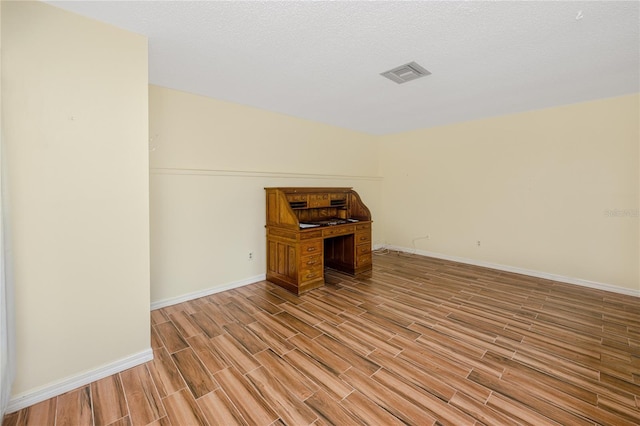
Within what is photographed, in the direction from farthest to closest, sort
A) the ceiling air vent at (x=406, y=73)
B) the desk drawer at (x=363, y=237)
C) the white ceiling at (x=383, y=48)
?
the desk drawer at (x=363, y=237), the ceiling air vent at (x=406, y=73), the white ceiling at (x=383, y=48)

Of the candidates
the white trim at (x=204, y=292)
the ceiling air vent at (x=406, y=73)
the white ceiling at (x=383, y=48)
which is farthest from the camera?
the white trim at (x=204, y=292)

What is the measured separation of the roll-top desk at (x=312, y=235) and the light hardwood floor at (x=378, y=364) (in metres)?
0.40

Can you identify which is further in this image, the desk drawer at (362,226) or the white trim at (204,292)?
the desk drawer at (362,226)

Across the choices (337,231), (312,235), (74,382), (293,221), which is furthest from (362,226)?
(74,382)

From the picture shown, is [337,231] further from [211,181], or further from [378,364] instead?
[378,364]

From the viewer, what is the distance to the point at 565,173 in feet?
12.8

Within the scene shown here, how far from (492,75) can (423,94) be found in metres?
0.78

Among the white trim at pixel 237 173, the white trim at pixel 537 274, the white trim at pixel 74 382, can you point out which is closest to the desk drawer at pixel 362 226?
the white trim at pixel 237 173

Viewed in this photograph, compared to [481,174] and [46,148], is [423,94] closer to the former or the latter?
[481,174]

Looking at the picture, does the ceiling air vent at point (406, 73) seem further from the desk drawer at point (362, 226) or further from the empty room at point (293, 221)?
the desk drawer at point (362, 226)

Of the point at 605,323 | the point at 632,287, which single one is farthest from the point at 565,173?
the point at 605,323

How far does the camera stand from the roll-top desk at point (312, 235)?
354cm

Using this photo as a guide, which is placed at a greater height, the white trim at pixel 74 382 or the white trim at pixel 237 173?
the white trim at pixel 237 173

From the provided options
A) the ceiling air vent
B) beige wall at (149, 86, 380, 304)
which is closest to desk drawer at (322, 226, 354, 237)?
beige wall at (149, 86, 380, 304)
